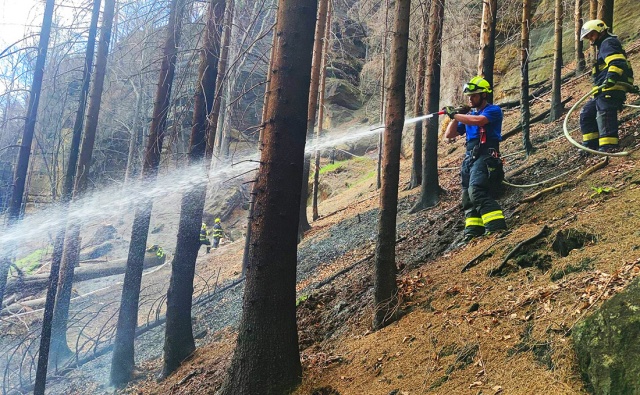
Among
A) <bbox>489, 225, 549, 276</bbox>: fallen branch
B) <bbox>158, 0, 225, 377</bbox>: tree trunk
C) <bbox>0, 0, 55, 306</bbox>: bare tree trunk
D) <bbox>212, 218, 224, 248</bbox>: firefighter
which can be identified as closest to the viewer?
<bbox>489, 225, 549, 276</bbox>: fallen branch

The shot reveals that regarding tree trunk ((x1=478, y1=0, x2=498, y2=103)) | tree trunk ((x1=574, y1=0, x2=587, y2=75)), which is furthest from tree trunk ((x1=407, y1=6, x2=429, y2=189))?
tree trunk ((x1=574, y1=0, x2=587, y2=75))

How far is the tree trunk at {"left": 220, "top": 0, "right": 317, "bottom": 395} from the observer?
3.91m

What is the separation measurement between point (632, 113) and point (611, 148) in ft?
5.31

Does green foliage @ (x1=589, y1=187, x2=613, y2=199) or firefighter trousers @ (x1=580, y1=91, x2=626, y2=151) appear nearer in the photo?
green foliage @ (x1=589, y1=187, x2=613, y2=199)

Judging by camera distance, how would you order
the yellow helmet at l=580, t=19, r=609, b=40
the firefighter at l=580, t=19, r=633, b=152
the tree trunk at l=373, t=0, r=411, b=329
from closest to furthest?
1. the tree trunk at l=373, t=0, r=411, b=329
2. the firefighter at l=580, t=19, r=633, b=152
3. the yellow helmet at l=580, t=19, r=609, b=40

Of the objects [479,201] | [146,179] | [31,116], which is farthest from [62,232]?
[479,201]

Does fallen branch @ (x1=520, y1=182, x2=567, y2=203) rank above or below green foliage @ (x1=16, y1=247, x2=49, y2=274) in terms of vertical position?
above

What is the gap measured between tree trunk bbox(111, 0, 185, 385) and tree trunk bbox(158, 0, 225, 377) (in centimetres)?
100

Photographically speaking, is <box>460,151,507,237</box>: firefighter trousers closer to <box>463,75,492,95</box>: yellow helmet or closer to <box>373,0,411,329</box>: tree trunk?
<box>463,75,492,95</box>: yellow helmet

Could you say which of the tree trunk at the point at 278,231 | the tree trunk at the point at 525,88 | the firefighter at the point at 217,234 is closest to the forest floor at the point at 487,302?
the tree trunk at the point at 278,231

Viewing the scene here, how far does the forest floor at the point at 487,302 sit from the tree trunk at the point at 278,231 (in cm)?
49

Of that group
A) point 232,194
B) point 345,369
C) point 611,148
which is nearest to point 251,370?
point 345,369

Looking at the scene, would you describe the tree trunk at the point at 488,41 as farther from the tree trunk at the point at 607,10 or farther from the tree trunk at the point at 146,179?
the tree trunk at the point at 146,179

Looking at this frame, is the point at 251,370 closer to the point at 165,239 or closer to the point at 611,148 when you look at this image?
the point at 611,148
